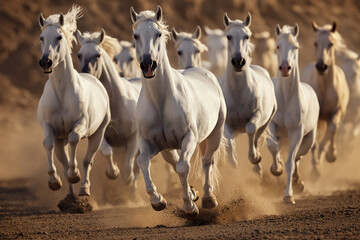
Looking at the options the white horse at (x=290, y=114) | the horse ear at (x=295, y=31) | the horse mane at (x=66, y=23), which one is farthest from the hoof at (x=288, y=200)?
the horse mane at (x=66, y=23)

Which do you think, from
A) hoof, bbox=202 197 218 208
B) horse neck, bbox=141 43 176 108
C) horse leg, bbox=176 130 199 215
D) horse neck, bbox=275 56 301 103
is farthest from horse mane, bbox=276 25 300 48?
horse leg, bbox=176 130 199 215

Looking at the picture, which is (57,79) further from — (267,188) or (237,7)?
(237,7)

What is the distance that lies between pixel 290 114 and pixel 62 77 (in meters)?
3.50

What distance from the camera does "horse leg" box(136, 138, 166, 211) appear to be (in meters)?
7.71

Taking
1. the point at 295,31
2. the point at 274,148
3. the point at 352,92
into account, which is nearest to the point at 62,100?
the point at 274,148

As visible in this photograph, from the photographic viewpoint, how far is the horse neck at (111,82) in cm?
1149

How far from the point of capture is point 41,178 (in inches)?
619

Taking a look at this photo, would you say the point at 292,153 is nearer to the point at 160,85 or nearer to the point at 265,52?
the point at 160,85

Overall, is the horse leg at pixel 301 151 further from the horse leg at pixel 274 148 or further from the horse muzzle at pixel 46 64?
the horse muzzle at pixel 46 64

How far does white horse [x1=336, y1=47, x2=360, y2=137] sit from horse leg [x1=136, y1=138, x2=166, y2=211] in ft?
32.1

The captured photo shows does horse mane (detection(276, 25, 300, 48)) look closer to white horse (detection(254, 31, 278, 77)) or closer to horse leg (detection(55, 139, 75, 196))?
horse leg (detection(55, 139, 75, 196))

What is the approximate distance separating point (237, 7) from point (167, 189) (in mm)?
29117

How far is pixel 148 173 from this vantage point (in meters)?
7.81

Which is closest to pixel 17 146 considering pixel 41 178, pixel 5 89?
pixel 41 178
